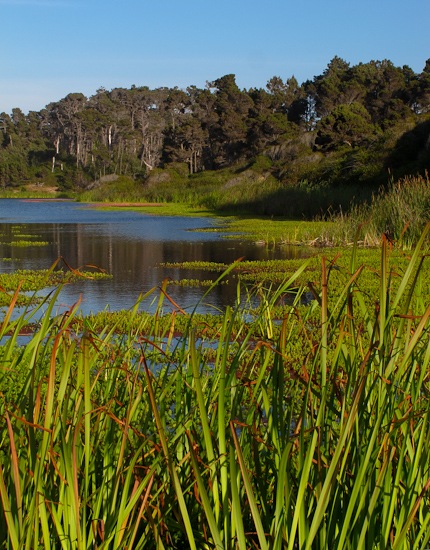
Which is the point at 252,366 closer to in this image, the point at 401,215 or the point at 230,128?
the point at 401,215

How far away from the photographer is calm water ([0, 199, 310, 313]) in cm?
1276

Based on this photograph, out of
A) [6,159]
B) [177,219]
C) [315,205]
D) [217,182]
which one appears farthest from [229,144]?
[315,205]

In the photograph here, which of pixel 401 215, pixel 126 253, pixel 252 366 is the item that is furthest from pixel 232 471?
pixel 126 253

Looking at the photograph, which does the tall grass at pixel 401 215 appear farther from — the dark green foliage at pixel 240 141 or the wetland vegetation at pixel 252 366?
the dark green foliage at pixel 240 141

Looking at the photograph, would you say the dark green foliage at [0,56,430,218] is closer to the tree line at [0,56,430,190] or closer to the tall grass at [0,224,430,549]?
the tree line at [0,56,430,190]

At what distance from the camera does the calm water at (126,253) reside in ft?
41.9

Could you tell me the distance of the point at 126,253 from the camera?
20031 millimetres

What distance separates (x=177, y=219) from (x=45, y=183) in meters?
67.7

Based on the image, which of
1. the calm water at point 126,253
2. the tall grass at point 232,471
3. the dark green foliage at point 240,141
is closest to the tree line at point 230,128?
the dark green foliage at point 240,141

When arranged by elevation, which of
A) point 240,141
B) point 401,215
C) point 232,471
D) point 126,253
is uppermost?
point 240,141

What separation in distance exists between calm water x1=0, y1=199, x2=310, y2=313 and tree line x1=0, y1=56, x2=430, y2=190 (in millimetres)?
12192

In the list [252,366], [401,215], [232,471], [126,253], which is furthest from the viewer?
[126,253]

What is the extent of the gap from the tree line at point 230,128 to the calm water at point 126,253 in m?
12.2

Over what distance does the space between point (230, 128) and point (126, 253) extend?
62744mm
